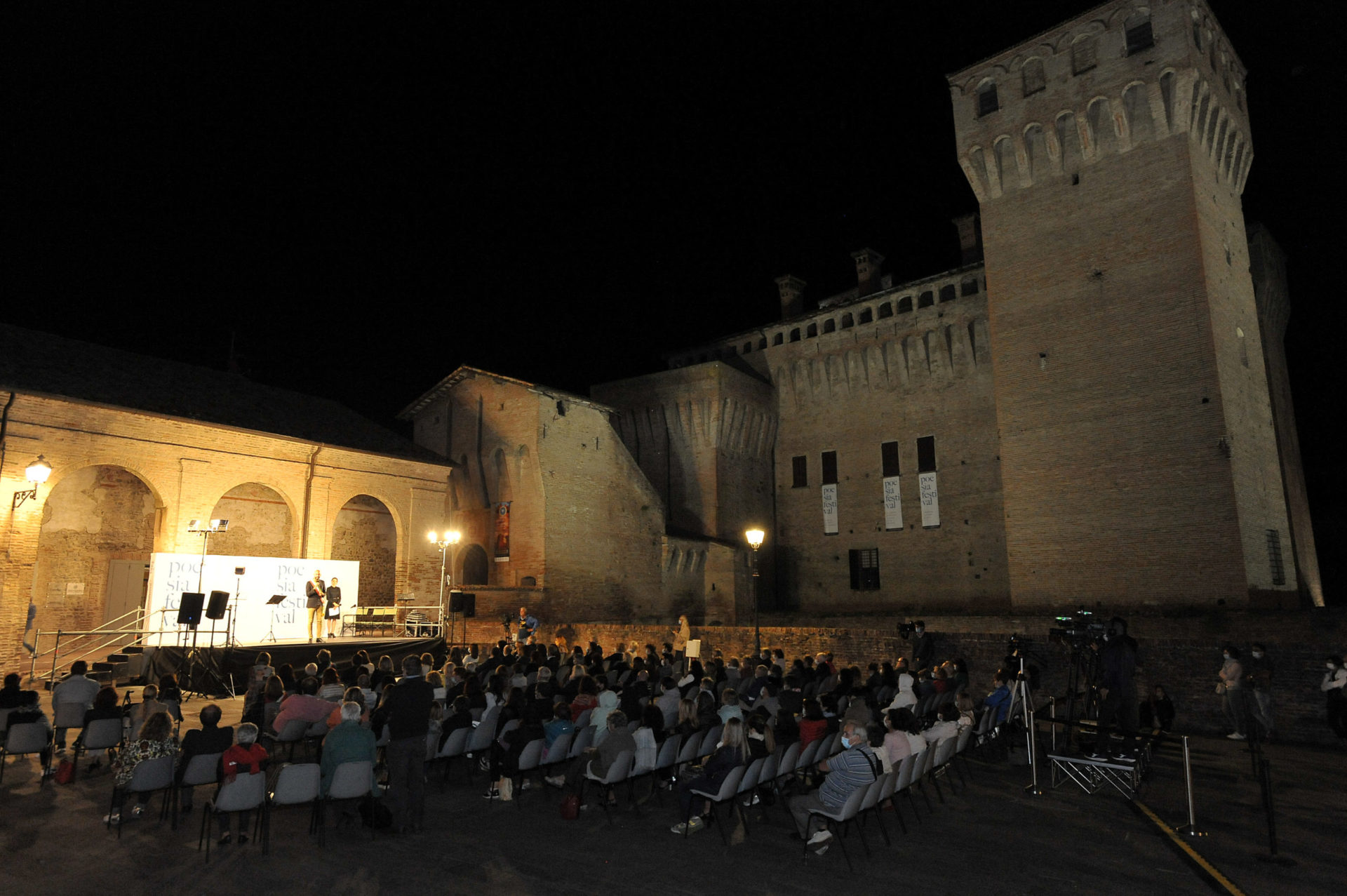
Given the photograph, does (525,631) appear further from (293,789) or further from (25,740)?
(293,789)

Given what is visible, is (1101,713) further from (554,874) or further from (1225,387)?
(1225,387)

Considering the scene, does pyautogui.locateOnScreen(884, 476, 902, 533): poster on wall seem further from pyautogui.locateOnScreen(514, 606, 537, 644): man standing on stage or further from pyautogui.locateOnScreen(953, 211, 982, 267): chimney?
pyautogui.locateOnScreen(514, 606, 537, 644): man standing on stage

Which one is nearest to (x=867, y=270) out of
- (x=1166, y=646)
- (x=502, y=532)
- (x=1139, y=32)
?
(x=1139, y=32)

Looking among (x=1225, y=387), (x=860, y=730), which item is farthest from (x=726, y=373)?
(x=860, y=730)

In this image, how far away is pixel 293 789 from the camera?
253 inches

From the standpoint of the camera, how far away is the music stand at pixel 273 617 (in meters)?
18.3

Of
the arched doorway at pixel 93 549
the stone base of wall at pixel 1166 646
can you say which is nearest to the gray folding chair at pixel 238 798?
the stone base of wall at pixel 1166 646

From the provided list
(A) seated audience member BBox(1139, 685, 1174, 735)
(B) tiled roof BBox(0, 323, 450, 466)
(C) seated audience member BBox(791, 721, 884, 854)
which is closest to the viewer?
(C) seated audience member BBox(791, 721, 884, 854)

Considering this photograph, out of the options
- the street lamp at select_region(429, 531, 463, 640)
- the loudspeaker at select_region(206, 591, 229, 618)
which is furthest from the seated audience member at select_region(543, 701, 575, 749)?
the street lamp at select_region(429, 531, 463, 640)

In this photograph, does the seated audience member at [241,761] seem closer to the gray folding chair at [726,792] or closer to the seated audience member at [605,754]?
the seated audience member at [605,754]

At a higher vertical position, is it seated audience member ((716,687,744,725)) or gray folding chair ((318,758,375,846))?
seated audience member ((716,687,744,725))

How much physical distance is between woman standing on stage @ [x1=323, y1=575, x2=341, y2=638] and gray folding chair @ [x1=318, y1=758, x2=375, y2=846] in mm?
13842

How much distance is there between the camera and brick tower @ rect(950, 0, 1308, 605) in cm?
2025

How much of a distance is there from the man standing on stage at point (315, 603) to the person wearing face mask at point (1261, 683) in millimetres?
18879
